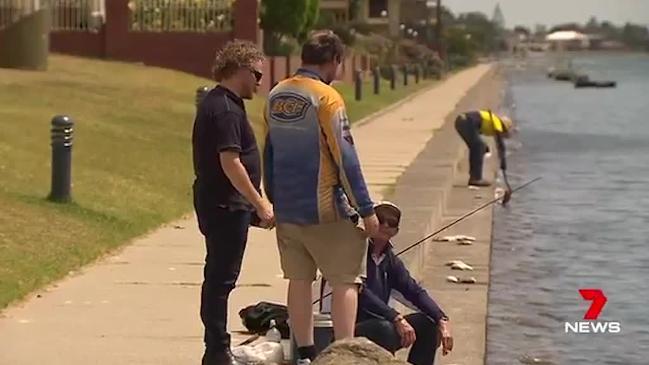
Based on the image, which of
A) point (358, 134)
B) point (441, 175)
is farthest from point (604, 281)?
point (358, 134)

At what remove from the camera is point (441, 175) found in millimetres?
22031

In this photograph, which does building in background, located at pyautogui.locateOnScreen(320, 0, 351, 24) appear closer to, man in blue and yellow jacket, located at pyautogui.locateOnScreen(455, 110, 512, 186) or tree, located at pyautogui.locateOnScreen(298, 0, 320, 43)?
tree, located at pyautogui.locateOnScreen(298, 0, 320, 43)

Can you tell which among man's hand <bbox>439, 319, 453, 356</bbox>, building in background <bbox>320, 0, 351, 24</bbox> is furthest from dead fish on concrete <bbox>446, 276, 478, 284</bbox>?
building in background <bbox>320, 0, 351, 24</bbox>

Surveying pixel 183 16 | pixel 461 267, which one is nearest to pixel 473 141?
pixel 461 267

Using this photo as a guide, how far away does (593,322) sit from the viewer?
12867 millimetres

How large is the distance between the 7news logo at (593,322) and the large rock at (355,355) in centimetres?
607

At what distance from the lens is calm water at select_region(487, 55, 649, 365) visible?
1160cm

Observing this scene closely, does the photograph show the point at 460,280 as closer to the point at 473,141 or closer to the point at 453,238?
the point at 453,238

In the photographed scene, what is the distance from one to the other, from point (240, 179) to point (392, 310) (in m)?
1.03

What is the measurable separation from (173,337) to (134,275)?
8.61 feet

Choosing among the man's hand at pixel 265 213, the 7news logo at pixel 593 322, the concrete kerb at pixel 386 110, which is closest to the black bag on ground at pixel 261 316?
the man's hand at pixel 265 213

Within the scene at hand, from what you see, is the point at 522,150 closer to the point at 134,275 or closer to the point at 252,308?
the point at 134,275

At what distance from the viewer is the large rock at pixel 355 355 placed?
610cm

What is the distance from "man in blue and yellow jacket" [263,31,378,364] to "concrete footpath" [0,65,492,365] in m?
1.61
